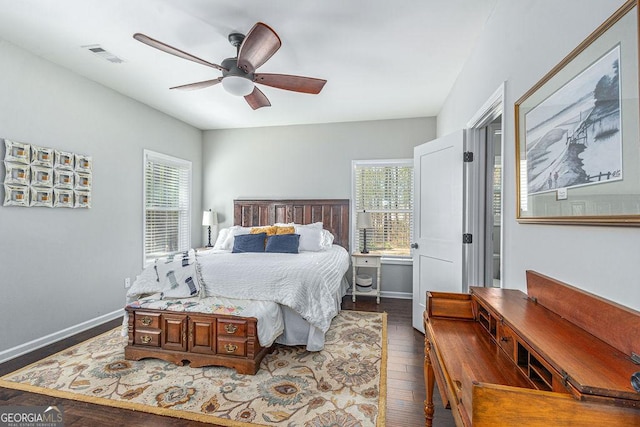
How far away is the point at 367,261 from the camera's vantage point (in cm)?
436

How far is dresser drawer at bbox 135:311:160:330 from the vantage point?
8.29 ft

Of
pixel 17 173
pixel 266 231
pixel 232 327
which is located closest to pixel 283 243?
pixel 266 231

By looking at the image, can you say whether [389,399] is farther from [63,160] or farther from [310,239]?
[63,160]

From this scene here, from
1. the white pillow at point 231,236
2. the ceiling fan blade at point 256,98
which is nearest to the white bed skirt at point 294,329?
the white pillow at point 231,236

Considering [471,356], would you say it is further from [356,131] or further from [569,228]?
[356,131]

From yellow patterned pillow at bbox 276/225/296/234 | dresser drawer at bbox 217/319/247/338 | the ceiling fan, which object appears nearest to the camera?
the ceiling fan

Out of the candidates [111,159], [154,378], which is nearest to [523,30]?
[154,378]

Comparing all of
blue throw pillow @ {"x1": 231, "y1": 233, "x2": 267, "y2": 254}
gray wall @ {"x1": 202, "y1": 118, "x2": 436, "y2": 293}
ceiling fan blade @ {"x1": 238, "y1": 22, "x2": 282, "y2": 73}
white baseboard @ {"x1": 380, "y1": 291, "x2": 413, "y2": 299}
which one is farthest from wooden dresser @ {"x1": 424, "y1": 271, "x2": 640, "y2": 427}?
gray wall @ {"x1": 202, "y1": 118, "x2": 436, "y2": 293}

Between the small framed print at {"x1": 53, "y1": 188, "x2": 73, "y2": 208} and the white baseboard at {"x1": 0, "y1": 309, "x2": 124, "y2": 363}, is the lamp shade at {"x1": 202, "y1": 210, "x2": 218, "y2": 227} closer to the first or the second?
the white baseboard at {"x1": 0, "y1": 309, "x2": 124, "y2": 363}

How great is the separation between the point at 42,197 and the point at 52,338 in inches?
55.4

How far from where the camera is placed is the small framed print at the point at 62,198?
2975mm

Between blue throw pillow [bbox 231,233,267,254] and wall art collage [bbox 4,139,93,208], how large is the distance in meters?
1.70

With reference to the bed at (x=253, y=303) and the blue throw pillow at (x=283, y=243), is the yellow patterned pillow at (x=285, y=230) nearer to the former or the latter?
the blue throw pillow at (x=283, y=243)

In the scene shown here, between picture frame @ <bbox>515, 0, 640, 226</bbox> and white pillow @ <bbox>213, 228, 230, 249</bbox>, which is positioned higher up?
picture frame @ <bbox>515, 0, 640, 226</bbox>
